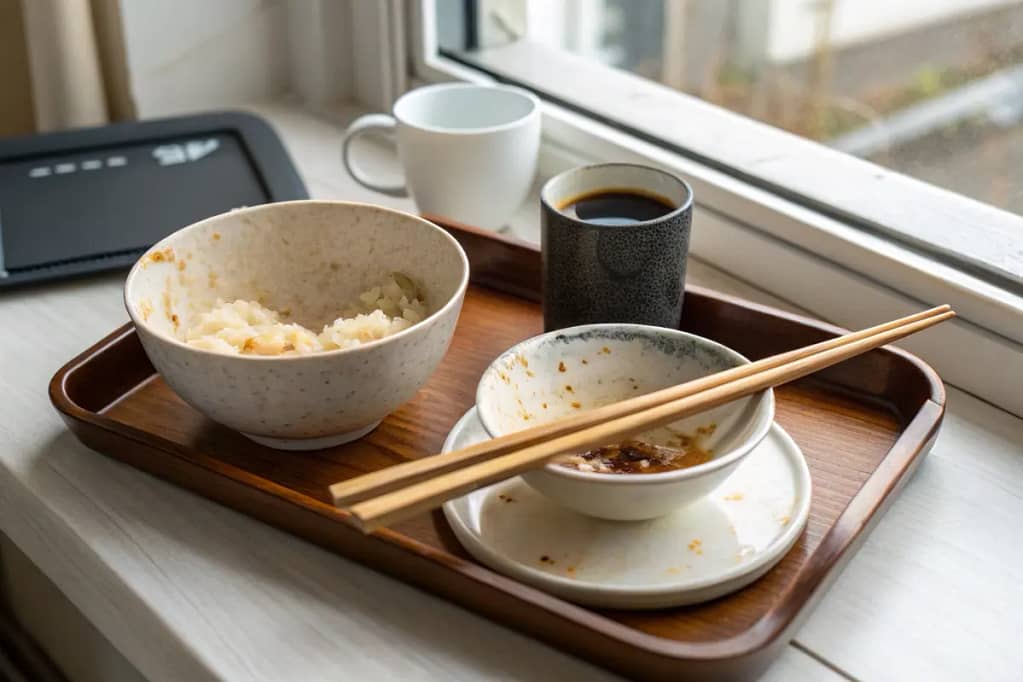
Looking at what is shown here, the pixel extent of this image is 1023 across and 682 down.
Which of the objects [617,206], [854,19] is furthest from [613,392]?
[854,19]

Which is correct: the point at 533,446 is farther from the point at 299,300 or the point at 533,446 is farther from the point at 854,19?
the point at 854,19

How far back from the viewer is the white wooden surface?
0.59 m

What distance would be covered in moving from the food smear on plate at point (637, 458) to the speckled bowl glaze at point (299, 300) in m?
0.12

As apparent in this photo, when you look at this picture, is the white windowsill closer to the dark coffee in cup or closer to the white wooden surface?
the white wooden surface

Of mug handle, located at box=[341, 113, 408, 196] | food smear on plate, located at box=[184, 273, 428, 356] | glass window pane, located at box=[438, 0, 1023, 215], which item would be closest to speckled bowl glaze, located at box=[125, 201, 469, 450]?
food smear on plate, located at box=[184, 273, 428, 356]

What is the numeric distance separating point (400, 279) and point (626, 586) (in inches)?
12.3

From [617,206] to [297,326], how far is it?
247mm

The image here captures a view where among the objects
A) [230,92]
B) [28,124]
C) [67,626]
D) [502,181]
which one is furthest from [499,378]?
[28,124]

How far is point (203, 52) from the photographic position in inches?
51.2

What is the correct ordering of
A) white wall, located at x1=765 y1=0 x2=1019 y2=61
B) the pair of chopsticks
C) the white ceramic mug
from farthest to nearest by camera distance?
white wall, located at x1=765 y1=0 x2=1019 y2=61 < the white ceramic mug < the pair of chopsticks

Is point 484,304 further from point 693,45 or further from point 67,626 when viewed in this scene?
point 693,45

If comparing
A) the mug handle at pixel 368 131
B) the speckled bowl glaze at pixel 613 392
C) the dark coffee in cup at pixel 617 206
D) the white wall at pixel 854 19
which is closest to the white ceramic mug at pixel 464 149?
the mug handle at pixel 368 131

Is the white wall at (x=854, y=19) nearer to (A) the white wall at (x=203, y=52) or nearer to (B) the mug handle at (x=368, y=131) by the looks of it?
(B) the mug handle at (x=368, y=131)

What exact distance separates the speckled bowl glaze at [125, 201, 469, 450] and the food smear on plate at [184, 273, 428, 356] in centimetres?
1
